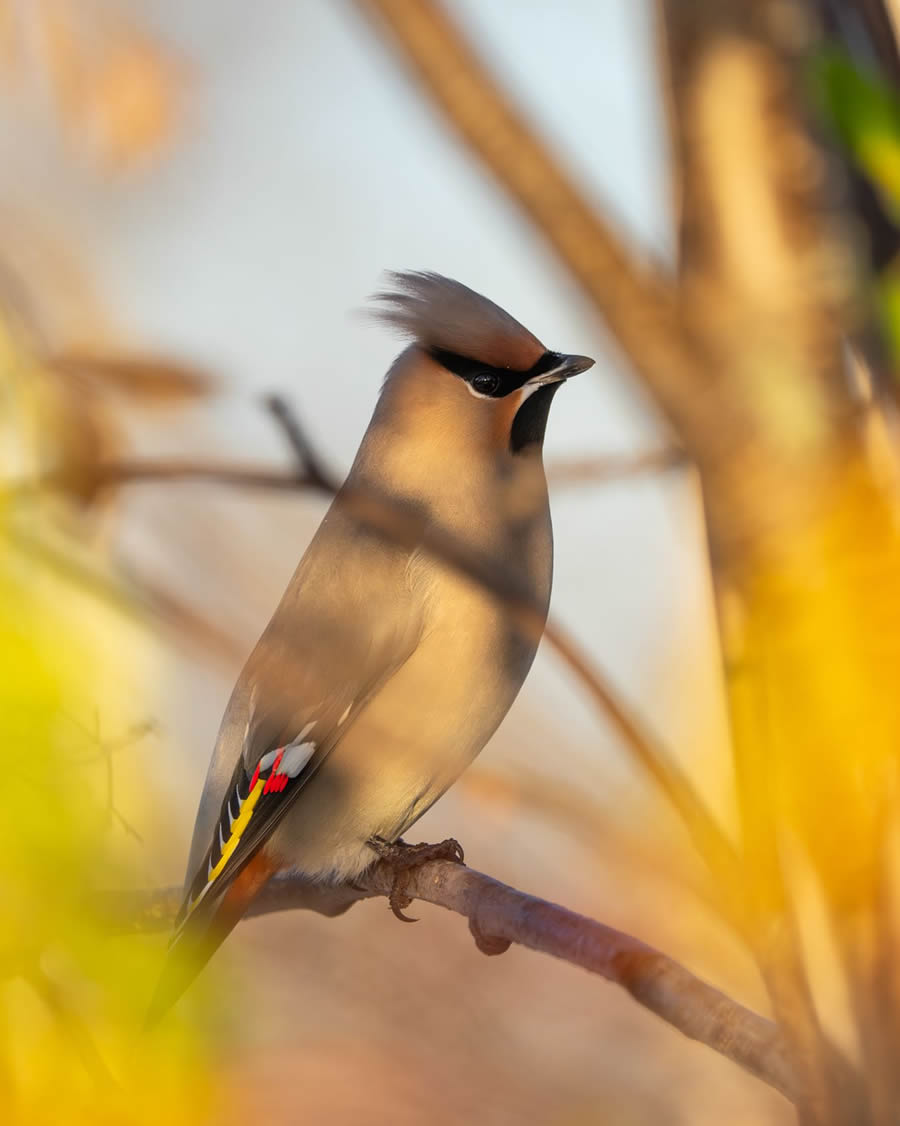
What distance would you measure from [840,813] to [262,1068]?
165 cm

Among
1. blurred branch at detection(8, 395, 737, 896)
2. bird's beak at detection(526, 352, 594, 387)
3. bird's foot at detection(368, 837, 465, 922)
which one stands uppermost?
bird's beak at detection(526, 352, 594, 387)

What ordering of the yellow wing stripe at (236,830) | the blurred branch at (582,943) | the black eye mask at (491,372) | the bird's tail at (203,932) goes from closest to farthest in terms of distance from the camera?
the blurred branch at (582,943) < the bird's tail at (203,932) < the yellow wing stripe at (236,830) < the black eye mask at (491,372)

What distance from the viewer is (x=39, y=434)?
4.83 feet

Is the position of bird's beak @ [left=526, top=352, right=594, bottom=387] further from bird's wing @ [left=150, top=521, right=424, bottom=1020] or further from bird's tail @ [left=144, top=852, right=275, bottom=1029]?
bird's tail @ [left=144, top=852, right=275, bottom=1029]

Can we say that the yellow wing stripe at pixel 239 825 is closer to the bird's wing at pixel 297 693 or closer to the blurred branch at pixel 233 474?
the bird's wing at pixel 297 693

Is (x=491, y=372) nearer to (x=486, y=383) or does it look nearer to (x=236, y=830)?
(x=486, y=383)

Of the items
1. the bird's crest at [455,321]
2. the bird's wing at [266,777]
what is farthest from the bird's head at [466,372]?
the bird's wing at [266,777]

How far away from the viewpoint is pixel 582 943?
1.16 metres

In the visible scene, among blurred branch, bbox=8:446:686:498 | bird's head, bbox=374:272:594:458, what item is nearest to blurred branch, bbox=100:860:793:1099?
blurred branch, bbox=8:446:686:498

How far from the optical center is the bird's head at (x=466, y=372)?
1925mm

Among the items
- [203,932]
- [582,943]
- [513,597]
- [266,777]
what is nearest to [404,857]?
[266,777]

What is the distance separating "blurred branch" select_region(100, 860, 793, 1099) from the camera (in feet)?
3.15

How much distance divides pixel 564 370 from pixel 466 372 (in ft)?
0.55

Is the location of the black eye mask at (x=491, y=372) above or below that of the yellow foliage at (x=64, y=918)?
above
